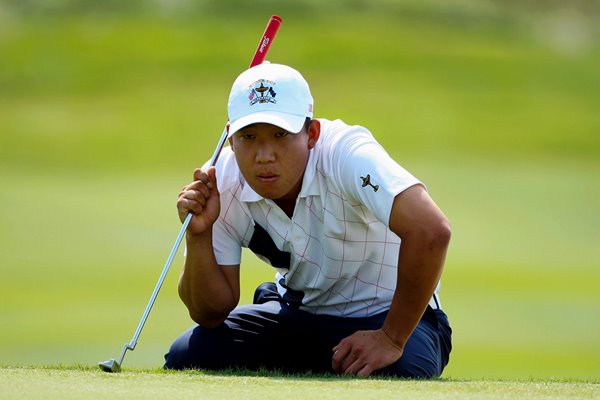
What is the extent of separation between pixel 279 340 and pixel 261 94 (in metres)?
0.92

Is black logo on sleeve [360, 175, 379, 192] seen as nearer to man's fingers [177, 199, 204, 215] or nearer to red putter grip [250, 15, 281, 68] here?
man's fingers [177, 199, 204, 215]

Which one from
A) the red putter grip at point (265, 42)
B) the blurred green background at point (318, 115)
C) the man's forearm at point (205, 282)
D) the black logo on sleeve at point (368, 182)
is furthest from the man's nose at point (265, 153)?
the blurred green background at point (318, 115)

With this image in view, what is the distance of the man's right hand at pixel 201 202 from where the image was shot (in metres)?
4.07

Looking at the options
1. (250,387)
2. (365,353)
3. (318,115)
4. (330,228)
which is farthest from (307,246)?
(318,115)

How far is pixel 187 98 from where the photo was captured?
1759 cm

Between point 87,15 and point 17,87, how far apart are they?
2.65m

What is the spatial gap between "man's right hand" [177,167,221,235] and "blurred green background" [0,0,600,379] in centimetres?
268

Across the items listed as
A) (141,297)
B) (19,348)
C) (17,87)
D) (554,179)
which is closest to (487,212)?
(554,179)

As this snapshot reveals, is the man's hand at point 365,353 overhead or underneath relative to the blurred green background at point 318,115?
underneath

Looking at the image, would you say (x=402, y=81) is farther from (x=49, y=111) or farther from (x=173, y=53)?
(x=49, y=111)

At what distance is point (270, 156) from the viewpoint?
12.5 ft

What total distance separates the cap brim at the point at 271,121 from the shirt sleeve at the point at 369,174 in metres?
0.16

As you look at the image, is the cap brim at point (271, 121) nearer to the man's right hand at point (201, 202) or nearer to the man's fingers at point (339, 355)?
the man's right hand at point (201, 202)

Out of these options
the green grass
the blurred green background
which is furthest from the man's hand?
the blurred green background
